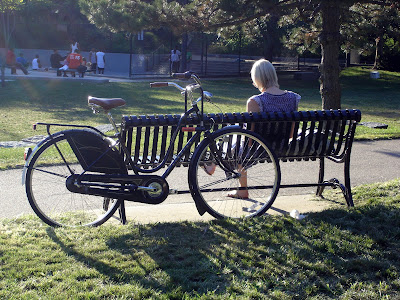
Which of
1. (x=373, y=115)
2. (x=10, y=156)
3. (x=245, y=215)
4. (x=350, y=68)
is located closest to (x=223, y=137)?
(x=245, y=215)

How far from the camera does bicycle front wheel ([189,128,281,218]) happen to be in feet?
15.5

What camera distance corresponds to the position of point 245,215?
5047 millimetres

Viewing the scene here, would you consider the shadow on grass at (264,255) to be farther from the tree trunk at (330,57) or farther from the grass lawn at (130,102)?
the tree trunk at (330,57)

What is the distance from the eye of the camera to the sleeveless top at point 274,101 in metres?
5.47

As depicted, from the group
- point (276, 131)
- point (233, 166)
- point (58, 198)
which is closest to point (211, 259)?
point (233, 166)

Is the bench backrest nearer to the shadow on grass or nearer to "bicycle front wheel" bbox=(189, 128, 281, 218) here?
"bicycle front wheel" bbox=(189, 128, 281, 218)

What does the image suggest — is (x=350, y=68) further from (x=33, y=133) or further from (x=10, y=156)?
(x=10, y=156)

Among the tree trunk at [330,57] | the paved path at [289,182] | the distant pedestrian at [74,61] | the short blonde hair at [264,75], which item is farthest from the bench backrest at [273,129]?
the distant pedestrian at [74,61]

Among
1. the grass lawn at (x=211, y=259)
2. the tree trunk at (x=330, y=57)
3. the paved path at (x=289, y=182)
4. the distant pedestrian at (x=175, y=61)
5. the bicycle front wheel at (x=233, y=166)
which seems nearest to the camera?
the grass lawn at (x=211, y=259)

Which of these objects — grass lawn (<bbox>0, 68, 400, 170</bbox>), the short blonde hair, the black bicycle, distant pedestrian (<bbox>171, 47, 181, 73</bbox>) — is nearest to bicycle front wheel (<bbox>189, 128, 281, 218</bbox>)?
the black bicycle

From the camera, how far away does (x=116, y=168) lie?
4.63 m

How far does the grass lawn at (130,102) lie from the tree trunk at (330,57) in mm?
951

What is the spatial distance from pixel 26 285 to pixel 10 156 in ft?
17.2

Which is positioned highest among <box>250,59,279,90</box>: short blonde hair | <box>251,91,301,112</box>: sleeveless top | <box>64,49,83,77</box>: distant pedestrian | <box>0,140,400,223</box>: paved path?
<box>64,49,83,77</box>: distant pedestrian
